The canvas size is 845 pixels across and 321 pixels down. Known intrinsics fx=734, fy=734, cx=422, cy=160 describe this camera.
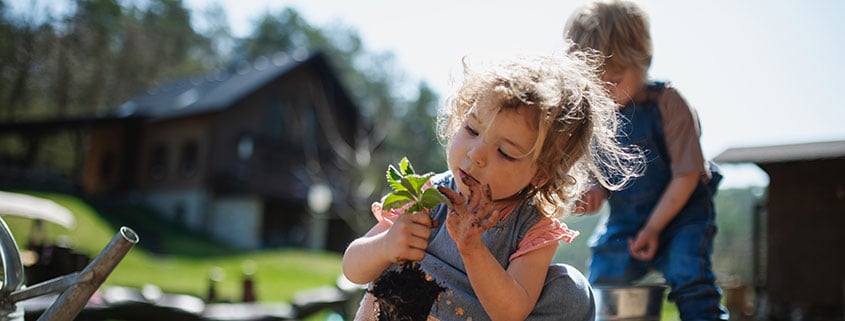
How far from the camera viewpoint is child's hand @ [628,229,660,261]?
297cm

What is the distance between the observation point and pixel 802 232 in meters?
8.43

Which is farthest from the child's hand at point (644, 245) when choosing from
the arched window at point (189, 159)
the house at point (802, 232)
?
the arched window at point (189, 159)

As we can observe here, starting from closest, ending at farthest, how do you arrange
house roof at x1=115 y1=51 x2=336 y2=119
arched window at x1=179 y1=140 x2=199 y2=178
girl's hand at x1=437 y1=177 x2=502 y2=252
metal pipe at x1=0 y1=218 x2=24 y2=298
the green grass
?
1. girl's hand at x1=437 y1=177 x2=502 y2=252
2. metal pipe at x1=0 y1=218 x2=24 y2=298
3. the green grass
4. house roof at x1=115 y1=51 x2=336 y2=119
5. arched window at x1=179 y1=140 x2=199 y2=178

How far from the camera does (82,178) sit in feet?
89.3

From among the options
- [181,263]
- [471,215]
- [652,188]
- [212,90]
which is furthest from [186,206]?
[471,215]

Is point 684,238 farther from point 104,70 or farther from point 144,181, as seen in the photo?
point 104,70

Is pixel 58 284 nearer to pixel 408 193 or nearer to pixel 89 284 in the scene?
pixel 89 284

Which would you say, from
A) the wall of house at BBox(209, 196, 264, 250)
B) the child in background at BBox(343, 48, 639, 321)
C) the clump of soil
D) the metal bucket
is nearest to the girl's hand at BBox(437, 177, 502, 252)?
the child in background at BBox(343, 48, 639, 321)

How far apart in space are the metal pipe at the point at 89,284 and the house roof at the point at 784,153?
24.2ft

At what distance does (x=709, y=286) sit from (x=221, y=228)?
2288 centimetres

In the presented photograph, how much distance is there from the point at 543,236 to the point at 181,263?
15642 mm

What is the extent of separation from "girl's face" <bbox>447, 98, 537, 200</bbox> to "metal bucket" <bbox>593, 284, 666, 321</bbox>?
3.09 feet

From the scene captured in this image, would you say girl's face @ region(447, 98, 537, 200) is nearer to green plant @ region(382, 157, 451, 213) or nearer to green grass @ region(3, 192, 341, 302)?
green plant @ region(382, 157, 451, 213)

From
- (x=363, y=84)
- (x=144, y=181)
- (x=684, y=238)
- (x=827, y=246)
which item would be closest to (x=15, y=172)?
(x=144, y=181)
